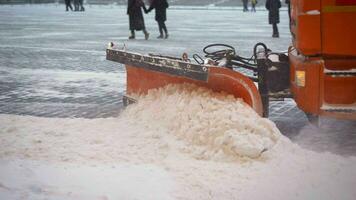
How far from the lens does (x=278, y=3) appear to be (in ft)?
57.8

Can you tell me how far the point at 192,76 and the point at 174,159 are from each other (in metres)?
0.82

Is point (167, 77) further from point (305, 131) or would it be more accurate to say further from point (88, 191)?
point (88, 191)

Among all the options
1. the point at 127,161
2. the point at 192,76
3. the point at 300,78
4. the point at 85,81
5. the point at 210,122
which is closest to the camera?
the point at 127,161

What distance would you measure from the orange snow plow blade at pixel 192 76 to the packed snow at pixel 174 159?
0.34 feet

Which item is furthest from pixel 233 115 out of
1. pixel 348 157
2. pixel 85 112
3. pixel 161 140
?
pixel 85 112

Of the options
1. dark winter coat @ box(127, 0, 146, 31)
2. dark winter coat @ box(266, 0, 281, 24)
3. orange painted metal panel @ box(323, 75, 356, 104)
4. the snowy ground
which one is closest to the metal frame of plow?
the snowy ground

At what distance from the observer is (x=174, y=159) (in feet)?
15.6

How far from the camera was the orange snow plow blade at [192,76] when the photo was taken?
197 inches

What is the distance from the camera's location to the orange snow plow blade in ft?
16.4

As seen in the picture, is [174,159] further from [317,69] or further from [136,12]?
[136,12]

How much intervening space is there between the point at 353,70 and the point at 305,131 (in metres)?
1.19

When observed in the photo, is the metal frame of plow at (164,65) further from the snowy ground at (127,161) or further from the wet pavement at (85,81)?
the wet pavement at (85,81)

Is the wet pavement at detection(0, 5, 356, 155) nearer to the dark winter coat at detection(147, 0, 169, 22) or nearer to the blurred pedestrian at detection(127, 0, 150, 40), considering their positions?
the blurred pedestrian at detection(127, 0, 150, 40)

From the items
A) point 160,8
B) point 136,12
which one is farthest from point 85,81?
point 160,8
